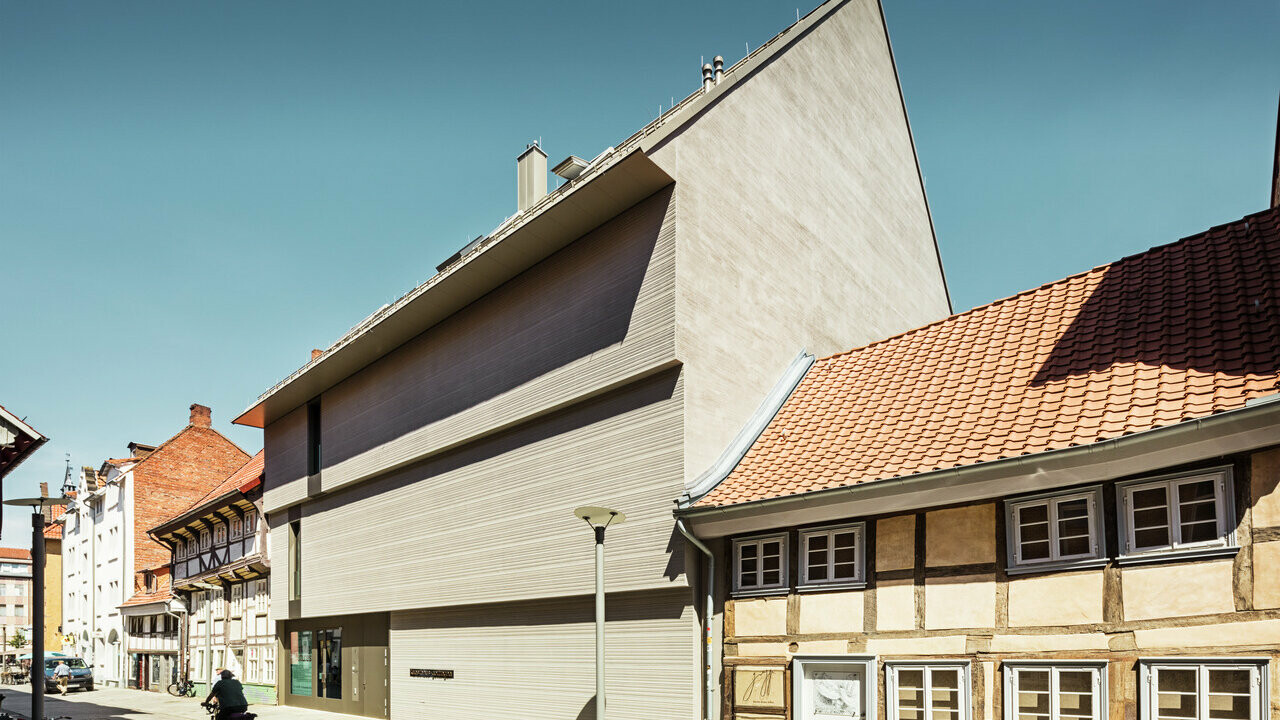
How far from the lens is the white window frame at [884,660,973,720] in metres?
10.5

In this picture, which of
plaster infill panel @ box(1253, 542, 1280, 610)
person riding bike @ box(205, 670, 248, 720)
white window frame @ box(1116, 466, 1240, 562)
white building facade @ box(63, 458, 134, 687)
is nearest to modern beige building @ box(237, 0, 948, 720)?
person riding bike @ box(205, 670, 248, 720)

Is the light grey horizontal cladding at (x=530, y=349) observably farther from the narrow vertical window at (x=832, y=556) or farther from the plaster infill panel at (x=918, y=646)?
the plaster infill panel at (x=918, y=646)

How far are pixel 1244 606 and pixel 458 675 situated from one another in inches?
566

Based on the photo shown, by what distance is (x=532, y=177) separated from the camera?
873 inches

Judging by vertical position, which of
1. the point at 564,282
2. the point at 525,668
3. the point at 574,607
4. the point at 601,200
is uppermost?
the point at 601,200

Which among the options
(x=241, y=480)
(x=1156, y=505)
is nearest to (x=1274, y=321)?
(x=1156, y=505)

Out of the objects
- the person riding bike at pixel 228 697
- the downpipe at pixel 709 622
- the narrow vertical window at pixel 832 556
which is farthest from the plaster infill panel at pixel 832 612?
the person riding bike at pixel 228 697

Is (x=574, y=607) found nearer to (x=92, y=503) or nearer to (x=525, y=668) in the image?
(x=525, y=668)

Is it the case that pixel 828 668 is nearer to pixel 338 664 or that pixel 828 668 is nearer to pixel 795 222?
pixel 795 222

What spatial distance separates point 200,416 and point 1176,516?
157ft

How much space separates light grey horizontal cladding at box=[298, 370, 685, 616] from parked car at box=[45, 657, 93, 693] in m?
25.1

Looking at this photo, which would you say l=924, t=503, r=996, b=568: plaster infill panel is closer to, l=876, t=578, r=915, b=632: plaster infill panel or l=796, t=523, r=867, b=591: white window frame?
l=876, t=578, r=915, b=632: plaster infill panel

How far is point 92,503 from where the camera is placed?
50625mm

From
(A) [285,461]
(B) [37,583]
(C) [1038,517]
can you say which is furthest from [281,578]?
(C) [1038,517]
